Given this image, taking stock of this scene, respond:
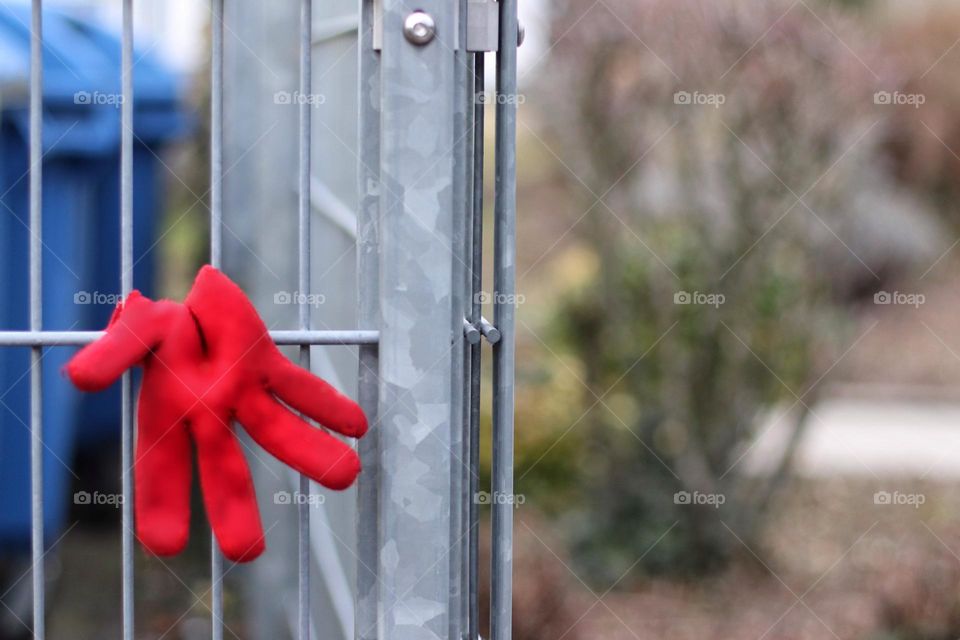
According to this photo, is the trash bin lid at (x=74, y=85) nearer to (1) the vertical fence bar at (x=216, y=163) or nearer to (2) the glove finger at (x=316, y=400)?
(1) the vertical fence bar at (x=216, y=163)

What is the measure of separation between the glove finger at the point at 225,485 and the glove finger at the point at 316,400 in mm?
90

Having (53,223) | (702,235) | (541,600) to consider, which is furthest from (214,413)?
(702,235)

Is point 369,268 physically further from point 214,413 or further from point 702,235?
point 702,235

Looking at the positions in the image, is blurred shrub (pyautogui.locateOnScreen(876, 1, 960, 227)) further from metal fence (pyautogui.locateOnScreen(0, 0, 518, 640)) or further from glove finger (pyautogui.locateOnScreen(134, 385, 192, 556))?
glove finger (pyautogui.locateOnScreen(134, 385, 192, 556))

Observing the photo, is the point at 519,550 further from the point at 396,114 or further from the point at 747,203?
the point at 396,114

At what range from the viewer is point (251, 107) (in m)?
3.49

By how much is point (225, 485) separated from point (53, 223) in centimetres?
257

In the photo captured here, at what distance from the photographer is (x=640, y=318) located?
4242 millimetres

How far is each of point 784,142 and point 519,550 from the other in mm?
1814

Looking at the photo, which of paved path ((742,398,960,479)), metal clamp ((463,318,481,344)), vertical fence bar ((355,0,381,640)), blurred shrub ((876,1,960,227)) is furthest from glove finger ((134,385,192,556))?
blurred shrub ((876,1,960,227))

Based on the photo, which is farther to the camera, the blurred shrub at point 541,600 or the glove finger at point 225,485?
the blurred shrub at point 541,600

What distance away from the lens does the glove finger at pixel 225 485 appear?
135 centimetres

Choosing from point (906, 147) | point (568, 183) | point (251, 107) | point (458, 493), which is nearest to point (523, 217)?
point (906, 147)

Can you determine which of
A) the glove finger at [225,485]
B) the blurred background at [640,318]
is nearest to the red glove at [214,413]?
the glove finger at [225,485]
